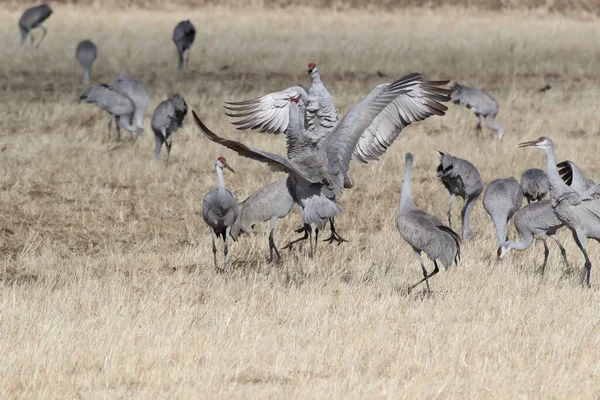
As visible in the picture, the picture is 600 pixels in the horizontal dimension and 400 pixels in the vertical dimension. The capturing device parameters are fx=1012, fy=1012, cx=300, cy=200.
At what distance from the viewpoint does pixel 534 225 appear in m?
8.17

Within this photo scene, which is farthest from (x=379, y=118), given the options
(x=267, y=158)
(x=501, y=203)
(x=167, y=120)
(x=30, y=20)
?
(x=30, y=20)

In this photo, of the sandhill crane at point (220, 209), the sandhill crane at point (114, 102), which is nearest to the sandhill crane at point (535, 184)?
the sandhill crane at point (220, 209)

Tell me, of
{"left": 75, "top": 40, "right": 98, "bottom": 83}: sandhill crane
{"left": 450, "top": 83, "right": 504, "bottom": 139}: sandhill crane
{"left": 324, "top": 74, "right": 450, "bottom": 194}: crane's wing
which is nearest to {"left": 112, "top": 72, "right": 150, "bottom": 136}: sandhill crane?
{"left": 75, "top": 40, "right": 98, "bottom": 83}: sandhill crane

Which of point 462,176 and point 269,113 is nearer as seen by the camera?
point 269,113

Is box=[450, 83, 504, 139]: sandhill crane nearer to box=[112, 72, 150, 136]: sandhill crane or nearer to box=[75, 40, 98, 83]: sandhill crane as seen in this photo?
box=[112, 72, 150, 136]: sandhill crane

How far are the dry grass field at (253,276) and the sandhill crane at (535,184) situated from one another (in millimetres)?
553

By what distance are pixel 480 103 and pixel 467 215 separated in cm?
436

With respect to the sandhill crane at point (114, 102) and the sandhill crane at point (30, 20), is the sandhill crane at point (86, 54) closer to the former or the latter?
the sandhill crane at point (30, 20)

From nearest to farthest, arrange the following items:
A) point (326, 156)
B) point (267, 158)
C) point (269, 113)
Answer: point (267, 158), point (326, 156), point (269, 113)

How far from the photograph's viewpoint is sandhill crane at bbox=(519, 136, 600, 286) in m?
7.43

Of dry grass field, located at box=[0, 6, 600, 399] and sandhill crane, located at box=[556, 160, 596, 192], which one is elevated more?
sandhill crane, located at box=[556, 160, 596, 192]

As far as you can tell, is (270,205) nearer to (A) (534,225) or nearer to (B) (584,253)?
(A) (534,225)

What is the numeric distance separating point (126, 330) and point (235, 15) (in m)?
22.9

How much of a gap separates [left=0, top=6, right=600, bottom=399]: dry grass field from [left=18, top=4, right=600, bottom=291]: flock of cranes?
321mm
